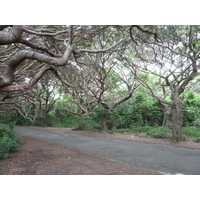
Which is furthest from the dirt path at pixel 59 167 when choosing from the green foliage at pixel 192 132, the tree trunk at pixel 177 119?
the green foliage at pixel 192 132

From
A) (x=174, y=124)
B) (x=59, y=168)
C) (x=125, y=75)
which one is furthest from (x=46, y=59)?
(x=125, y=75)

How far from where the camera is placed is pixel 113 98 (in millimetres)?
13648

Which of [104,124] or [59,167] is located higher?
[59,167]

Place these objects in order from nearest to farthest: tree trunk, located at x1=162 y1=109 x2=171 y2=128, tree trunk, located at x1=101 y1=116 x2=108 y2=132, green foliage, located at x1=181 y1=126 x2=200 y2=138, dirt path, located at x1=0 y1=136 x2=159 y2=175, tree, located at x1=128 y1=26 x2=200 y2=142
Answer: dirt path, located at x1=0 y1=136 x2=159 y2=175 → tree, located at x1=128 y1=26 x2=200 y2=142 → green foliage, located at x1=181 y1=126 x2=200 y2=138 → tree trunk, located at x1=162 y1=109 x2=171 y2=128 → tree trunk, located at x1=101 y1=116 x2=108 y2=132

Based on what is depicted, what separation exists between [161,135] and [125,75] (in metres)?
5.13

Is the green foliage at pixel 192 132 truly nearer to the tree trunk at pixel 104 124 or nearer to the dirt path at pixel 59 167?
the tree trunk at pixel 104 124

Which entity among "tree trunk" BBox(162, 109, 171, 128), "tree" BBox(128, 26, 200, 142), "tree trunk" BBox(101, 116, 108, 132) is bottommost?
"tree trunk" BBox(101, 116, 108, 132)

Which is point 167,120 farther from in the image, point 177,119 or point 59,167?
point 59,167

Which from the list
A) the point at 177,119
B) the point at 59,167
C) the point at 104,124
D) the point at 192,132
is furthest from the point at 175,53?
the point at 59,167

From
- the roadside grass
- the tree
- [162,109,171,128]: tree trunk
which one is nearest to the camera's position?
the tree

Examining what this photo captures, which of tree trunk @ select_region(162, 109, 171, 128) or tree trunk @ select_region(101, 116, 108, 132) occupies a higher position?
tree trunk @ select_region(162, 109, 171, 128)

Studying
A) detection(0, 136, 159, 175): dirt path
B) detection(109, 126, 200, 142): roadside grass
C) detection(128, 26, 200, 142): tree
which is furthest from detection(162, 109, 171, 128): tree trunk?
detection(0, 136, 159, 175): dirt path

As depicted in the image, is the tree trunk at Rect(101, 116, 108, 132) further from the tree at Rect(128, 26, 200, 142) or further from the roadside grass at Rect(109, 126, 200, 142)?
the tree at Rect(128, 26, 200, 142)

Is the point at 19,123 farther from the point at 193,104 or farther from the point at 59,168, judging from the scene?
the point at 193,104
